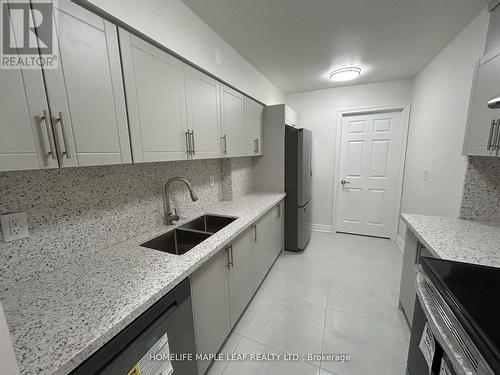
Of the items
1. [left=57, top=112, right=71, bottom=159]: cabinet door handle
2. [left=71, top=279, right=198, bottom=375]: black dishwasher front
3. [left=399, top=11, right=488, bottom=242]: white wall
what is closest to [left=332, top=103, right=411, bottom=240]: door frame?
[left=399, top=11, right=488, bottom=242]: white wall

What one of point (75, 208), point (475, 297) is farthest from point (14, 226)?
point (475, 297)

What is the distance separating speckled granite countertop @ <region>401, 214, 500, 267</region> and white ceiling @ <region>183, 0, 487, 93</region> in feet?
5.33

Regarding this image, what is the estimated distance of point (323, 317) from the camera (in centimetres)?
181

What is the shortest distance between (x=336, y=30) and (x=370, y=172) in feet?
7.41

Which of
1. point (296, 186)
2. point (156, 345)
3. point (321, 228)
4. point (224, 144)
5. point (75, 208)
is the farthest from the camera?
point (321, 228)

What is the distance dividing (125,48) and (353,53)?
7.31 feet

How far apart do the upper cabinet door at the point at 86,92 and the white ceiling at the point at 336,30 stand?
2.93 feet

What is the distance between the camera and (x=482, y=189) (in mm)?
1604

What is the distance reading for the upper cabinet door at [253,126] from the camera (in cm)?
233

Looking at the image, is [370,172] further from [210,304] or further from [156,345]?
[156,345]

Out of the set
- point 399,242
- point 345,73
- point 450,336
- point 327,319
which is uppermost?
point 345,73

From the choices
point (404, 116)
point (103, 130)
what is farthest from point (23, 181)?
point (404, 116)

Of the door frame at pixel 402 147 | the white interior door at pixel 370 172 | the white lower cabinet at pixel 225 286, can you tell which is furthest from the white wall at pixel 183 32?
the white interior door at pixel 370 172

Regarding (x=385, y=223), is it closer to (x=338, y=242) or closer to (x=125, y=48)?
(x=338, y=242)
